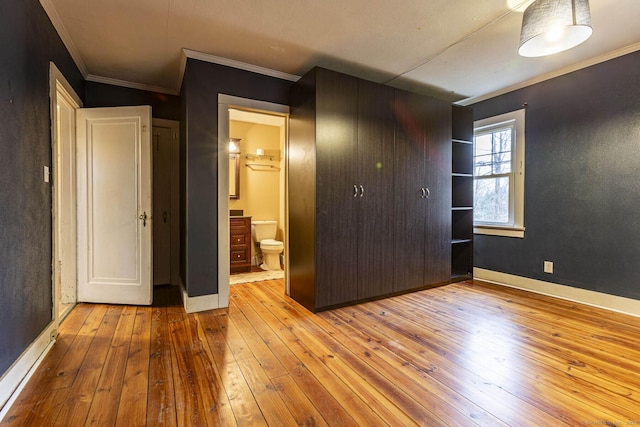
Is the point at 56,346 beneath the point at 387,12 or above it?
beneath

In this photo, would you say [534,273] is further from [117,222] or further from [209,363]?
[117,222]

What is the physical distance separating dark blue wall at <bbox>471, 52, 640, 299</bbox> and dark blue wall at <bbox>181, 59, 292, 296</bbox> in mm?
3391

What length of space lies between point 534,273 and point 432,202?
4.69 feet

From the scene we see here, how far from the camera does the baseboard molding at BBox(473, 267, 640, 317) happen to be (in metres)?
2.79

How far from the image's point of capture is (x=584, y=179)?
3.06 m

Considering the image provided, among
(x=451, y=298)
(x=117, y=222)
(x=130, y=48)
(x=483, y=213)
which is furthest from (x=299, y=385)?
(x=483, y=213)

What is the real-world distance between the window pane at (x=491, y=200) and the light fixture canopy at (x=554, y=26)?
2072mm

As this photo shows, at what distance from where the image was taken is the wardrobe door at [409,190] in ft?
10.8

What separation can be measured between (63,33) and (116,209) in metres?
1.54

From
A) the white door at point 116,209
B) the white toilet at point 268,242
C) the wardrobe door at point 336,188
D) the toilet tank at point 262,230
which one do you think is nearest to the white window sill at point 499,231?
the wardrobe door at point 336,188

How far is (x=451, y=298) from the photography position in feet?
10.7

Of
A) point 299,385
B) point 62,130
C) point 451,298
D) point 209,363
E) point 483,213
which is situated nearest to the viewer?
point 299,385

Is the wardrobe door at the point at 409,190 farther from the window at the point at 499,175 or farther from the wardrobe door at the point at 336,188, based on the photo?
the window at the point at 499,175

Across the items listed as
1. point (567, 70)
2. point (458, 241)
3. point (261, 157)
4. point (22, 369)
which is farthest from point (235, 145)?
point (567, 70)
